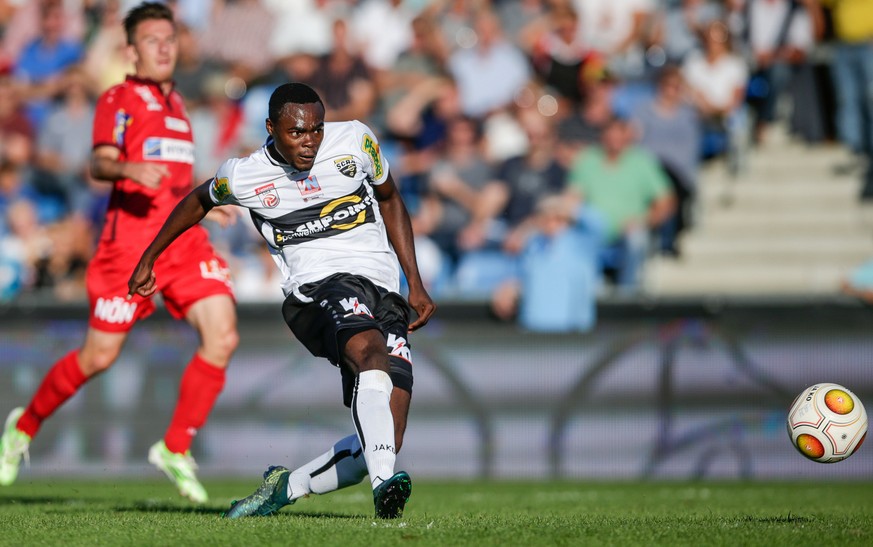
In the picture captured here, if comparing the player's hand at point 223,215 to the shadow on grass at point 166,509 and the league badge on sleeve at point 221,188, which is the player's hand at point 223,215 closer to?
the league badge on sleeve at point 221,188

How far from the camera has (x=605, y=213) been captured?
1494 centimetres

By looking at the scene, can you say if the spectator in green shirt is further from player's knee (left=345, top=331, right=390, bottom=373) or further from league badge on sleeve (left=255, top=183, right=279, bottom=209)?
player's knee (left=345, top=331, right=390, bottom=373)

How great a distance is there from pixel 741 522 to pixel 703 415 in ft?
17.9

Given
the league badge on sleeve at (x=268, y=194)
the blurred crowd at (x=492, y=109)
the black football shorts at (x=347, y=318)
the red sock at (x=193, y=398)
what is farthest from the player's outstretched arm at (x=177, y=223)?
the blurred crowd at (x=492, y=109)

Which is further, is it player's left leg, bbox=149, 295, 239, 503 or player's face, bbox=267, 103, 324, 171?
player's left leg, bbox=149, 295, 239, 503

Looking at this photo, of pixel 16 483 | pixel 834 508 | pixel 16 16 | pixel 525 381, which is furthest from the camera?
pixel 16 16

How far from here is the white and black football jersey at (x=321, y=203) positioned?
7.12 meters

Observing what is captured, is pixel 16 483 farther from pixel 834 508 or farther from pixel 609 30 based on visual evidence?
pixel 609 30

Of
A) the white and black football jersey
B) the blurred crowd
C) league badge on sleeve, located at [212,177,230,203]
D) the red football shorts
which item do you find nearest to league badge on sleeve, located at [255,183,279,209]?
the white and black football jersey

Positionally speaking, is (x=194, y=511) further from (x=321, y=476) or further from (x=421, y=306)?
(x=421, y=306)

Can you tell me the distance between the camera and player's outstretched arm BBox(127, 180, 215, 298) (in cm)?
720

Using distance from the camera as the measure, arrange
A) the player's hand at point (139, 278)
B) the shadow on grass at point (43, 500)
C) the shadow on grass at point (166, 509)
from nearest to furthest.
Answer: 1. the player's hand at point (139, 278)
2. the shadow on grass at point (166, 509)
3. the shadow on grass at point (43, 500)

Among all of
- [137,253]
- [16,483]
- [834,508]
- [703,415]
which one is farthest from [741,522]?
[16,483]

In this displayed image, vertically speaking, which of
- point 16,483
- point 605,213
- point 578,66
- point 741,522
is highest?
point 578,66
